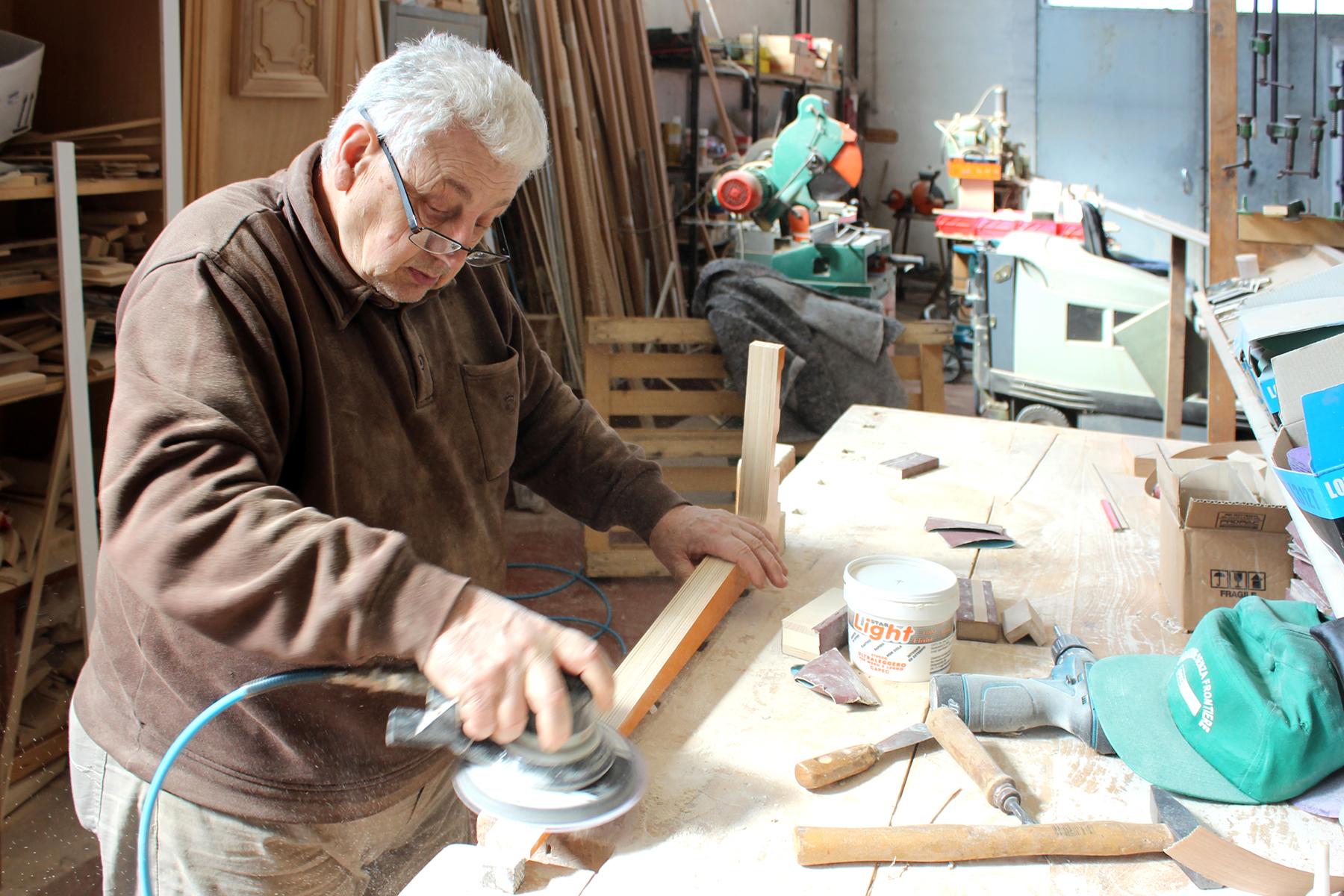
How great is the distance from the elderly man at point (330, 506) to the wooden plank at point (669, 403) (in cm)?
196

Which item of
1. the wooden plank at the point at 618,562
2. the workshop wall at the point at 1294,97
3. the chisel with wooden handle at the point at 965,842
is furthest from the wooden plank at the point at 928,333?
the workshop wall at the point at 1294,97

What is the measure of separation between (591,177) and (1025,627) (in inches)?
146

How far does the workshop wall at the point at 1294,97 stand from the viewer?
8.68m

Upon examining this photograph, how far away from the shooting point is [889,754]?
130 cm

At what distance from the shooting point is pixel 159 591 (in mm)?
1078

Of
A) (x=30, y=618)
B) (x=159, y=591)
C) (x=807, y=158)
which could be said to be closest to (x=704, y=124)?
(x=807, y=158)

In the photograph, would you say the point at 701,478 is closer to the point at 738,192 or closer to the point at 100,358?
the point at 738,192

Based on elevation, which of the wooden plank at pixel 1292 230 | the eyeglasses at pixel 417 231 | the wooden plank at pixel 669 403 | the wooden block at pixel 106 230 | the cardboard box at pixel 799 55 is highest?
the cardboard box at pixel 799 55

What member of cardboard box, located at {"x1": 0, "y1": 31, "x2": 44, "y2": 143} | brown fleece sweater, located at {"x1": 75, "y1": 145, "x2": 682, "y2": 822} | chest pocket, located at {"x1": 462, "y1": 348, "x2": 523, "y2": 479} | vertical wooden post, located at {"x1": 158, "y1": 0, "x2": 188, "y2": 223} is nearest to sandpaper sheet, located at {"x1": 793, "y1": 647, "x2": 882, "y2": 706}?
brown fleece sweater, located at {"x1": 75, "y1": 145, "x2": 682, "y2": 822}

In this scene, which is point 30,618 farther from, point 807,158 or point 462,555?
point 807,158

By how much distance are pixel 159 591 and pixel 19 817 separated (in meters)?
2.14

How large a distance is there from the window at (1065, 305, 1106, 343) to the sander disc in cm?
404

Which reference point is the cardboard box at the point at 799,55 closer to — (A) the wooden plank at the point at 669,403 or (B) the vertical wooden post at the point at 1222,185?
(A) the wooden plank at the point at 669,403

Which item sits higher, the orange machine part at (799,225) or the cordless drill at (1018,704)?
the orange machine part at (799,225)
